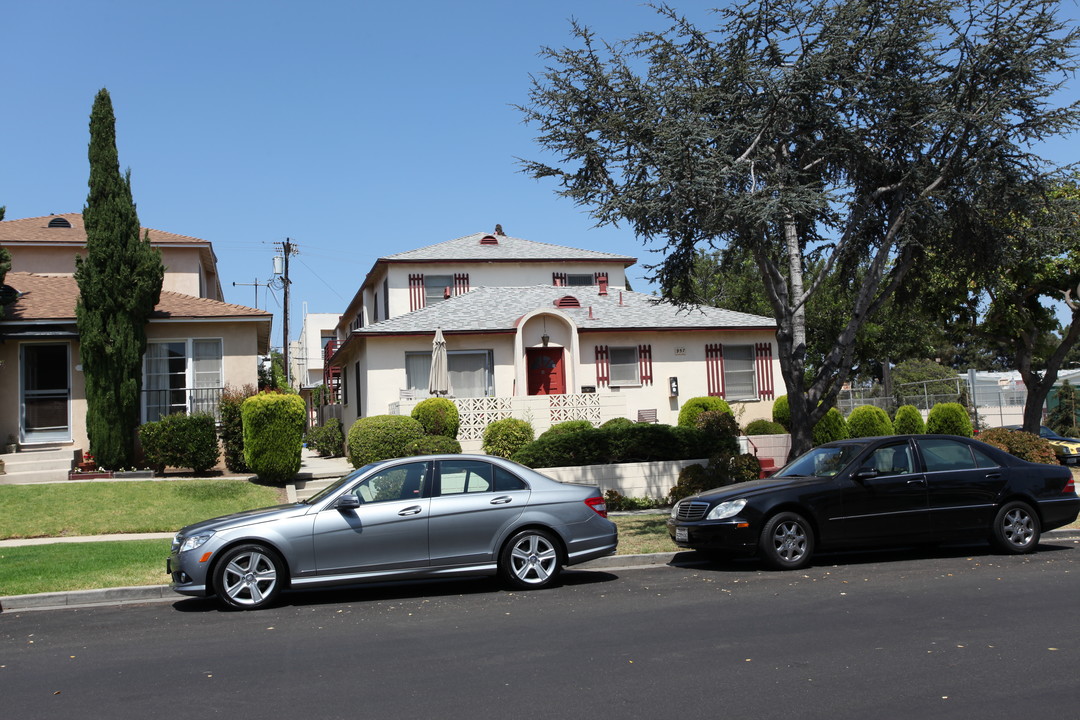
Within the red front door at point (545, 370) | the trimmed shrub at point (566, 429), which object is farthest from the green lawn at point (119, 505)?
the red front door at point (545, 370)

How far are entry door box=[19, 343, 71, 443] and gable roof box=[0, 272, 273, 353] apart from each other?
0.75m

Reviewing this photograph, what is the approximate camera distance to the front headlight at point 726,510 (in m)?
10.8

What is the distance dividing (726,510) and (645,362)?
16.4 meters

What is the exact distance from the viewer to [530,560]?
389 inches

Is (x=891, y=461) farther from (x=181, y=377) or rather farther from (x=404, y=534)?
(x=181, y=377)

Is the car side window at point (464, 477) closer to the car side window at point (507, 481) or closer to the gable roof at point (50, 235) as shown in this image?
the car side window at point (507, 481)

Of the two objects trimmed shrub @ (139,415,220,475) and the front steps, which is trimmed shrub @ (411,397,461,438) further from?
the front steps

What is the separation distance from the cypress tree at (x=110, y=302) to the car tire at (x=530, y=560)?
43.2ft

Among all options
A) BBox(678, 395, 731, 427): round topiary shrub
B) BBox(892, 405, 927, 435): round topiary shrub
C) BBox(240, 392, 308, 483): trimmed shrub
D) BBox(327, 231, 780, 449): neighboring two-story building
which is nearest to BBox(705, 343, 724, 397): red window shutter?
BBox(327, 231, 780, 449): neighboring two-story building

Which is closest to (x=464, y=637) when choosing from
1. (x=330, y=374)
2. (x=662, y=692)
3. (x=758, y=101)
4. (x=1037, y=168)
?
(x=662, y=692)

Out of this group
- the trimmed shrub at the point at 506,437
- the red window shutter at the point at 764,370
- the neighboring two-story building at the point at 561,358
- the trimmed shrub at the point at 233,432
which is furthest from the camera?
the red window shutter at the point at 764,370

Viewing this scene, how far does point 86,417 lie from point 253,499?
18.0 ft

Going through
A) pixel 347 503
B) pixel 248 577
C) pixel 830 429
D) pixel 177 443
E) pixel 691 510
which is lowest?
pixel 248 577

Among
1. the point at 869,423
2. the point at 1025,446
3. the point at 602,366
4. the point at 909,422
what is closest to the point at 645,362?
the point at 602,366
